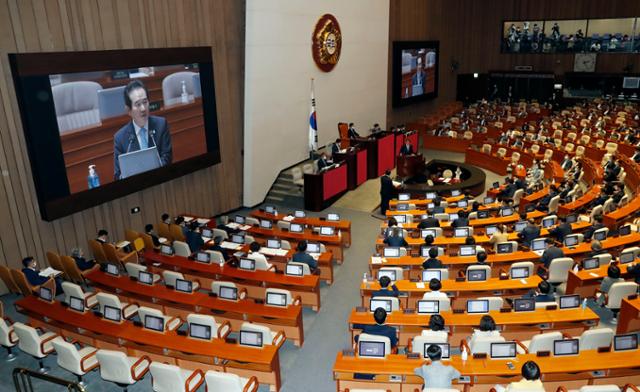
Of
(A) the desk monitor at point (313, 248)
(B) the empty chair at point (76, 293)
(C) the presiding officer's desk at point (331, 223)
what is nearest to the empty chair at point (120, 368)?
(B) the empty chair at point (76, 293)

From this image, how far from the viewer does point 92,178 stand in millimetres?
12094

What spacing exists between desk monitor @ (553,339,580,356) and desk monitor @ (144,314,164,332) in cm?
604

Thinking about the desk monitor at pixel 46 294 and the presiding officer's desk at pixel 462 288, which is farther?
the presiding officer's desk at pixel 462 288

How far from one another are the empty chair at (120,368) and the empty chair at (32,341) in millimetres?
1296

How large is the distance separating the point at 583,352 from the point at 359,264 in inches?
242

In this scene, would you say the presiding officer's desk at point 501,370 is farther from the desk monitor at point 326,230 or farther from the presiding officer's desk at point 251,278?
the desk monitor at point 326,230

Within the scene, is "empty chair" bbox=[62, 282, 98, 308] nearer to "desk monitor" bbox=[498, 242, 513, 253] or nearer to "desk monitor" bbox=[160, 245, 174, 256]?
"desk monitor" bbox=[160, 245, 174, 256]

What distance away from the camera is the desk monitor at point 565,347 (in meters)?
7.10

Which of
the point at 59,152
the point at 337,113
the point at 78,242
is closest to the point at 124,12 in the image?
the point at 59,152

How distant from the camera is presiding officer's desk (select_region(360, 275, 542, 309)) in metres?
9.39

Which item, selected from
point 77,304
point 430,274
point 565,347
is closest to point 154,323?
point 77,304

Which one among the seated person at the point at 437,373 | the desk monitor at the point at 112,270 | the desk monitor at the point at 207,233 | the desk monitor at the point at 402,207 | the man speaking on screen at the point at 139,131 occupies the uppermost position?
the man speaking on screen at the point at 139,131

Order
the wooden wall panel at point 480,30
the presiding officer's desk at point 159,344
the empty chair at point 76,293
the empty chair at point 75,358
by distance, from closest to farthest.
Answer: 1. the empty chair at point 75,358
2. the presiding officer's desk at point 159,344
3. the empty chair at point 76,293
4. the wooden wall panel at point 480,30

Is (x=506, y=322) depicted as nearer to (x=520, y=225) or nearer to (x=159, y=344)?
(x=520, y=225)
